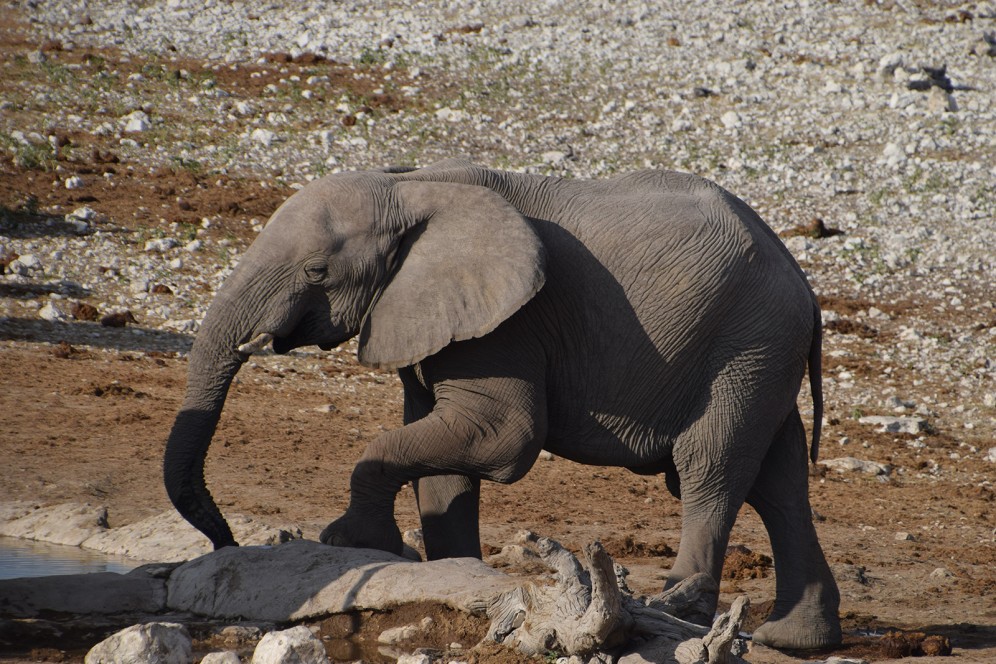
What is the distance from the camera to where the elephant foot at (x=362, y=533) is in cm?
616

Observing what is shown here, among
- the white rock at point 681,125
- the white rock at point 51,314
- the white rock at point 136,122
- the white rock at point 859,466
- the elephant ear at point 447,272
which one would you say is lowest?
the white rock at point 859,466

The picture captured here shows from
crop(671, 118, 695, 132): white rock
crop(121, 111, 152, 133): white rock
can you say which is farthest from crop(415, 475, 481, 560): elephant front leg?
crop(671, 118, 695, 132): white rock

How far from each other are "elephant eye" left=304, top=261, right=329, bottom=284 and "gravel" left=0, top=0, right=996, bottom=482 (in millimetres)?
6780

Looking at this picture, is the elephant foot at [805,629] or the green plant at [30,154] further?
the green plant at [30,154]

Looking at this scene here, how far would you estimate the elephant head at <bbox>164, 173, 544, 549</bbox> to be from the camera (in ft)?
19.3

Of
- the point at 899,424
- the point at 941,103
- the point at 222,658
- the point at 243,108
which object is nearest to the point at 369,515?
the point at 222,658

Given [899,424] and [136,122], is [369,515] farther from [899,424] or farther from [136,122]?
[136,122]

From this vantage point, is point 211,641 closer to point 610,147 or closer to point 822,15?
point 610,147

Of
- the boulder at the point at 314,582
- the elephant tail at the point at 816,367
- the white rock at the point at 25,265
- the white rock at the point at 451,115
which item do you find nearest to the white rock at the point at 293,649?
the boulder at the point at 314,582

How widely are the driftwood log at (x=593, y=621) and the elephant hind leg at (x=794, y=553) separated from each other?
1311 mm

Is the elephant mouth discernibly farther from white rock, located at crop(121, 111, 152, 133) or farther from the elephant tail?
white rock, located at crop(121, 111, 152, 133)

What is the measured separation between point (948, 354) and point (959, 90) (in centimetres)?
916

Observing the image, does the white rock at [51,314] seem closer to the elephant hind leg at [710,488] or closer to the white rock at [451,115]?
the elephant hind leg at [710,488]

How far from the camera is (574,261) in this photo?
6.11m
